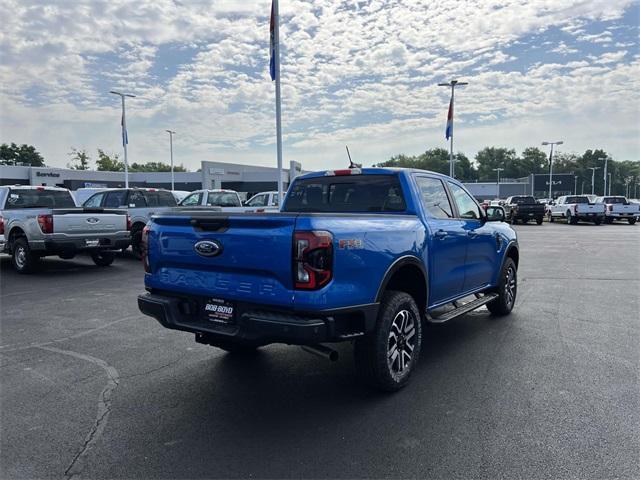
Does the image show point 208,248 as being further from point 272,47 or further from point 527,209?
point 527,209

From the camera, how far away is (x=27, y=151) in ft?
342

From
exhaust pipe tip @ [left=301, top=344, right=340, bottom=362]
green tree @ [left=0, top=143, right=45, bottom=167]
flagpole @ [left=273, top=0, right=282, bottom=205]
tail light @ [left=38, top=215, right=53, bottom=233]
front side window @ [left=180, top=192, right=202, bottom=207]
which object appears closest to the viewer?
exhaust pipe tip @ [left=301, top=344, right=340, bottom=362]

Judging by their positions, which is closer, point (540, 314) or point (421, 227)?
point (421, 227)

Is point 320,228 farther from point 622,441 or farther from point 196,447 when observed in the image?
point 622,441

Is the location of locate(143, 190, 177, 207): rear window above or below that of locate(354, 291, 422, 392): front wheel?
above

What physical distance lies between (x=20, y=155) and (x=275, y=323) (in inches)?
4700

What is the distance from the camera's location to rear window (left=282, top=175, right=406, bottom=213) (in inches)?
195

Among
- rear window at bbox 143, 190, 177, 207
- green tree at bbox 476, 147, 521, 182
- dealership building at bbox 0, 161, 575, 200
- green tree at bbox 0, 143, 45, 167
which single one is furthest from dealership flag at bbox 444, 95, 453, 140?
green tree at bbox 476, 147, 521, 182

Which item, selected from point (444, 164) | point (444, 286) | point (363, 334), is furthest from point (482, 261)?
point (444, 164)

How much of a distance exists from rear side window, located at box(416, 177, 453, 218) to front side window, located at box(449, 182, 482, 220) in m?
0.27

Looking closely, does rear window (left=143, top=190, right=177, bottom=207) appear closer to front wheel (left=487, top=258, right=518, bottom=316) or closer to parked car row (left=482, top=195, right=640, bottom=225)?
front wheel (left=487, top=258, right=518, bottom=316)

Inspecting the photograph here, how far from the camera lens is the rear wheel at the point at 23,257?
413 inches

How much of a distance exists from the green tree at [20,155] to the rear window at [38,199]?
10406 cm

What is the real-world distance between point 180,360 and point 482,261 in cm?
362
